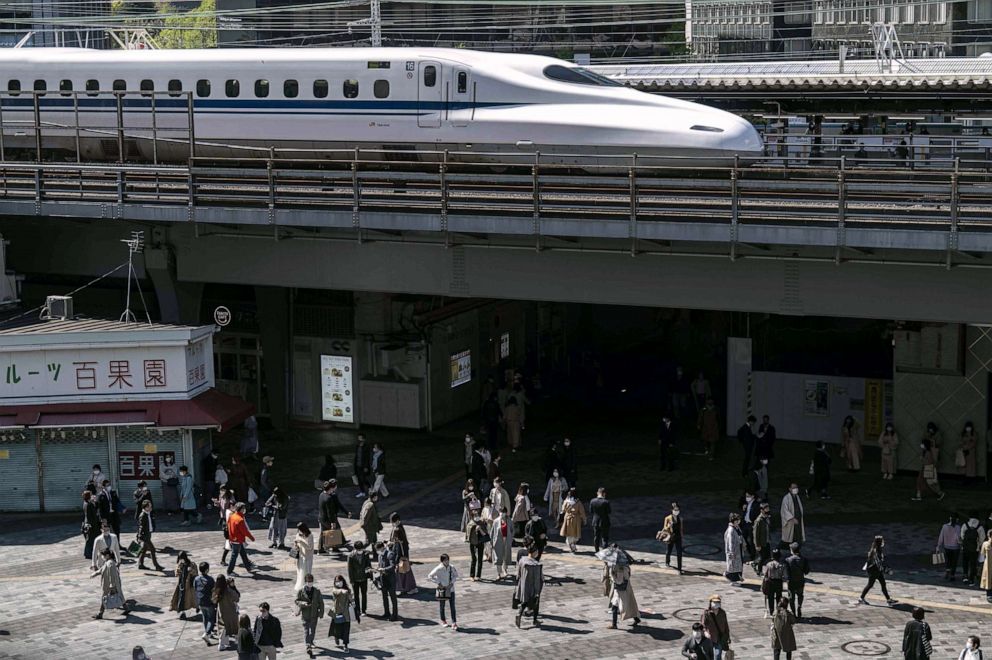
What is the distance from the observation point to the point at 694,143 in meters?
29.5

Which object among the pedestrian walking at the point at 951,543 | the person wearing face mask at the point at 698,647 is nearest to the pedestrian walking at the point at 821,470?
the pedestrian walking at the point at 951,543

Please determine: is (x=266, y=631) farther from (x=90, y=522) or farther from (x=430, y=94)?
(x=430, y=94)

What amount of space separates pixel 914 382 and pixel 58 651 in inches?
734

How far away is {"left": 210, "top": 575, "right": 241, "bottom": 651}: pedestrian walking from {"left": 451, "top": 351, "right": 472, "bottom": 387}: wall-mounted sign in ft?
55.1

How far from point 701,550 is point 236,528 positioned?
8.34 m

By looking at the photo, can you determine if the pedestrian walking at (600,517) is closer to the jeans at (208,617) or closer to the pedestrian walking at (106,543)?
the jeans at (208,617)

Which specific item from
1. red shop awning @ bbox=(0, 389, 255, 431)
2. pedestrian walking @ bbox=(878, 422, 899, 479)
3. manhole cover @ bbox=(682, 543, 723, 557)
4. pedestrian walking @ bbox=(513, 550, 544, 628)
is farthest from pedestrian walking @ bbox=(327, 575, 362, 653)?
pedestrian walking @ bbox=(878, 422, 899, 479)

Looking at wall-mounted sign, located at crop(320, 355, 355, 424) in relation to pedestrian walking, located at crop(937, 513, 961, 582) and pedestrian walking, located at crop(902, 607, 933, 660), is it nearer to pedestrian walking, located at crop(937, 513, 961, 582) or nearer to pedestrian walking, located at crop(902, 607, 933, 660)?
pedestrian walking, located at crop(937, 513, 961, 582)

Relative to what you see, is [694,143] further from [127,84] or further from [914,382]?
[127,84]

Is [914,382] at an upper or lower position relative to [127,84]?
lower

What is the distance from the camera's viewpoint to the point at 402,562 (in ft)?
79.8

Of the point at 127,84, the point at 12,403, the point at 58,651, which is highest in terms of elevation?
the point at 127,84

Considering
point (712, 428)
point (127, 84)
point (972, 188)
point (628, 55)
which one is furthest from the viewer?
point (628, 55)

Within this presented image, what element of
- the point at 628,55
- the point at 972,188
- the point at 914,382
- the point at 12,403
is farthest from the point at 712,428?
the point at 628,55
